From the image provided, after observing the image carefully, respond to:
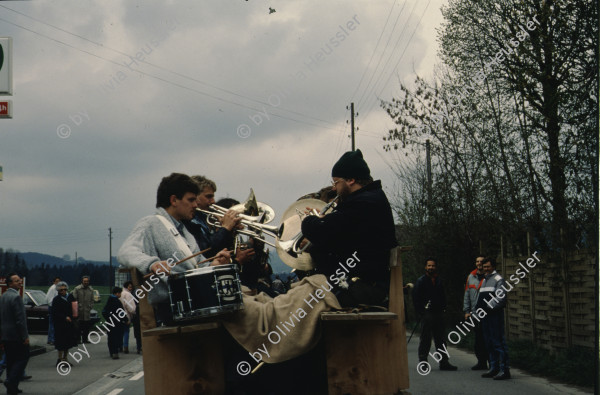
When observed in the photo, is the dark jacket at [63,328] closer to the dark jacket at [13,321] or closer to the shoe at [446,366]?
the dark jacket at [13,321]

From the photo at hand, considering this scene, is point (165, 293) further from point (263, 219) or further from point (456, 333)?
point (456, 333)

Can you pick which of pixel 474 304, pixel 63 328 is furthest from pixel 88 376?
pixel 474 304

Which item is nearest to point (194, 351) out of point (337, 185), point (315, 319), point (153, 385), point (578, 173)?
point (153, 385)

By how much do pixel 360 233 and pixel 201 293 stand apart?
48.1 inches

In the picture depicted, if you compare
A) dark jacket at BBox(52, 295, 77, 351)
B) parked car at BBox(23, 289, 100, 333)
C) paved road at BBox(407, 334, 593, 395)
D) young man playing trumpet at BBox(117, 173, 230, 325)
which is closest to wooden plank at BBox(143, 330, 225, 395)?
young man playing trumpet at BBox(117, 173, 230, 325)

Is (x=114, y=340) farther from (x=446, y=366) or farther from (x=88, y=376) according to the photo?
(x=446, y=366)

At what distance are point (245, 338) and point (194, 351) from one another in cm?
32

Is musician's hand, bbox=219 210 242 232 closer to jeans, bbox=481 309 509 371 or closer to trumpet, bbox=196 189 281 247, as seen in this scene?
trumpet, bbox=196 189 281 247

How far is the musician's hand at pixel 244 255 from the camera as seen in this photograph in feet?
21.4

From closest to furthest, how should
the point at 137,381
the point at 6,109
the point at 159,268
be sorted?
the point at 159,268
the point at 6,109
the point at 137,381

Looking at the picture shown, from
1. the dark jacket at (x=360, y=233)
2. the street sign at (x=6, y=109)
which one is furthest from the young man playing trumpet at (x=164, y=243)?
the street sign at (x=6, y=109)

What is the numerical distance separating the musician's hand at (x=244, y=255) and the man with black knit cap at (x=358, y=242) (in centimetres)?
112

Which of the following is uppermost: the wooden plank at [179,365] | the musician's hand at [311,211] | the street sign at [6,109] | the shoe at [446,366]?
the street sign at [6,109]

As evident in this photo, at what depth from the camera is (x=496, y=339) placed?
1451 cm
